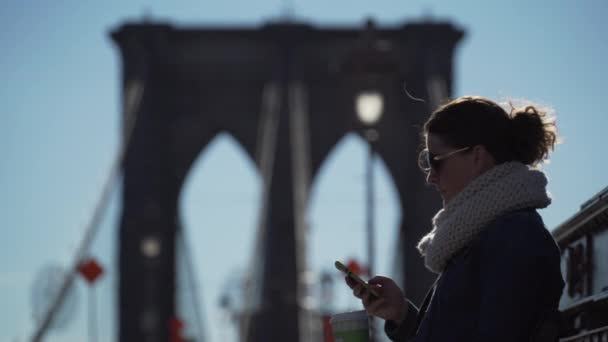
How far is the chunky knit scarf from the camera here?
287 cm

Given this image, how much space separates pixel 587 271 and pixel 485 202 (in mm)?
1074

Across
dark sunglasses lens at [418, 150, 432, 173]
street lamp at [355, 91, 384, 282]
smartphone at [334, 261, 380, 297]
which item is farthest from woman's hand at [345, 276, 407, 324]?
street lamp at [355, 91, 384, 282]

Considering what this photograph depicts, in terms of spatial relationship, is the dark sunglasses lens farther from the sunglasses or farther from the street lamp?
the street lamp

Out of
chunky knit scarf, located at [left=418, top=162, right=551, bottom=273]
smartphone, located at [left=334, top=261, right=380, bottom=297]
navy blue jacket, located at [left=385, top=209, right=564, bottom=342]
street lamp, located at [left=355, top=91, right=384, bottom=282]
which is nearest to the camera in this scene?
navy blue jacket, located at [left=385, top=209, right=564, bottom=342]

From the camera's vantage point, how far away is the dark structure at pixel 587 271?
11.7 feet

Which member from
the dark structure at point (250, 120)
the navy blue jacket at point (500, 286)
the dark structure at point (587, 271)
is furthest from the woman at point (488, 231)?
A: the dark structure at point (250, 120)

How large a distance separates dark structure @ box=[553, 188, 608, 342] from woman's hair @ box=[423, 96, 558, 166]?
509 mm

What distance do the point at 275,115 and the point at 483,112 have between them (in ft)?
123

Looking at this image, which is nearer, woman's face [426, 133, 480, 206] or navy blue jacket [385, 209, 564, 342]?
navy blue jacket [385, 209, 564, 342]

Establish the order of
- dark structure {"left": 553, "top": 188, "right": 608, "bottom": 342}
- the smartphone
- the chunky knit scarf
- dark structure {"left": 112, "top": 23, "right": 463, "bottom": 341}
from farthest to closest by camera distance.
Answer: dark structure {"left": 112, "top": 23, "right": 463, "bottom": 341}
dark structure {"left": 553, "top": 188, "right": 608, "bottom": 342}
the smartphone
the chunky knit scarf

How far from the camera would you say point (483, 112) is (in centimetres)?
299

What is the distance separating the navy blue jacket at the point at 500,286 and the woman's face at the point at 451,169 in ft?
0.54

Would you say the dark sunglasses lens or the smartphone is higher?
the dark sunglasses lens

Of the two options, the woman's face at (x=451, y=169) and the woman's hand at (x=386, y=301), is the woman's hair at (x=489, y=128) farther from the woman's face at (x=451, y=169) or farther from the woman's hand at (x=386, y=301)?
the woman's hand at (x=386, y=301)
